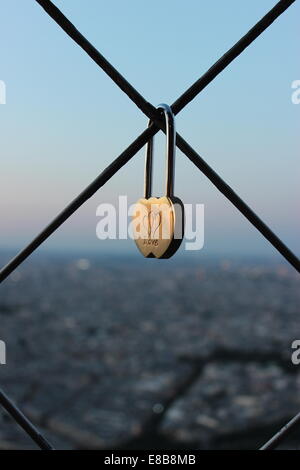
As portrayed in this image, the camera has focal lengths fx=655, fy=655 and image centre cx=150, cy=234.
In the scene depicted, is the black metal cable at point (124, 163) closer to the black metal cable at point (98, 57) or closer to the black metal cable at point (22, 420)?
the black metal cable at point (98, 57)

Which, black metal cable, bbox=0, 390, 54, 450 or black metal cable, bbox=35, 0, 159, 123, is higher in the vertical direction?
black metal cable, bbox=35, 0, 159, 123

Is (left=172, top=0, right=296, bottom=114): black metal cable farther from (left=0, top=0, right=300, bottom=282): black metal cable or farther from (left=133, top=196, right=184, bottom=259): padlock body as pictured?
(left=133, top=196, right=184, bottom=259): padlock body

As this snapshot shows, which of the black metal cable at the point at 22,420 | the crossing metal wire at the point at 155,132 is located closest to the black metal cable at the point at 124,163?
the crossing metal wire at the point at 155,132

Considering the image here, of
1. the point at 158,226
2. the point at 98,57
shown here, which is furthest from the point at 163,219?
the point at 98,57

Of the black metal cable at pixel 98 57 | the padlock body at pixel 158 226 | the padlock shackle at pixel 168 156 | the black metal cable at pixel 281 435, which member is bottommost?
the black metal cable at pixel 281 435

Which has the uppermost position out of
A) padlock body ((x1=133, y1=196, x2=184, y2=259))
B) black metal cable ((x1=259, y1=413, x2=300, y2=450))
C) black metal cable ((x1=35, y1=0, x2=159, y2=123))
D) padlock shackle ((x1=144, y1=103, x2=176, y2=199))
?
black metal cable ((x1=35, y1=0, x2=159, y2=123))

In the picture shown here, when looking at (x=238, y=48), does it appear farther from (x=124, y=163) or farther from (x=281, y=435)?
(x=281, y=435)

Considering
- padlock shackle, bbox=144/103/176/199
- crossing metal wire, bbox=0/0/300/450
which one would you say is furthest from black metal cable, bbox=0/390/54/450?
padlock shackle, bbox=144/103/176/199
